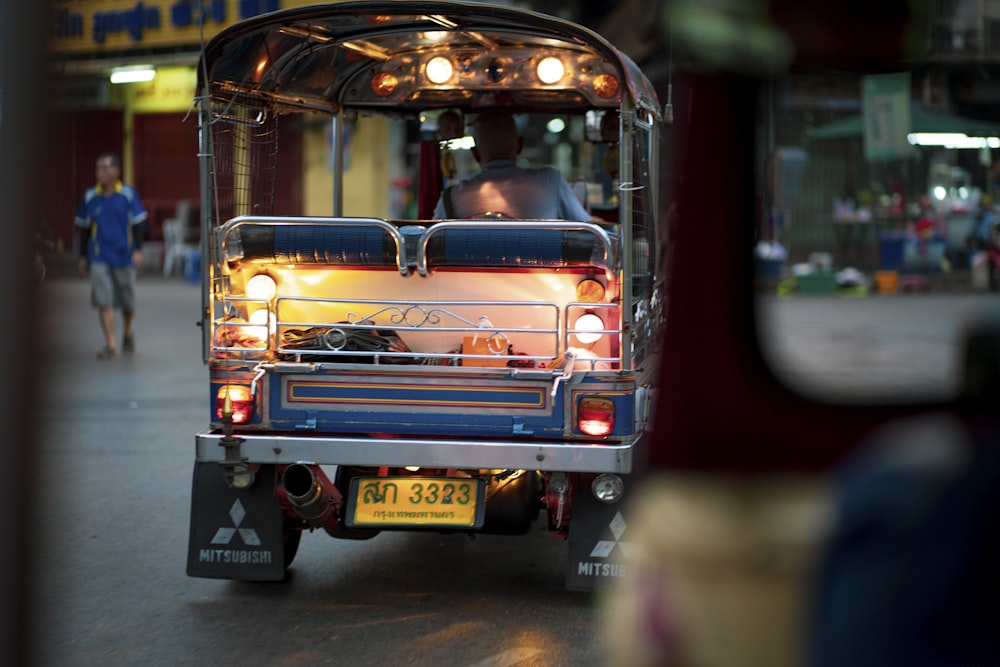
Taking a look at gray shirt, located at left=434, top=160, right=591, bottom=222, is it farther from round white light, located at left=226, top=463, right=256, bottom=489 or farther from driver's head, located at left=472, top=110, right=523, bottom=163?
round white light, located at left=226, top=463, right=256, bottom=489

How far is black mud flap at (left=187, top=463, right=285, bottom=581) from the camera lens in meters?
5.44

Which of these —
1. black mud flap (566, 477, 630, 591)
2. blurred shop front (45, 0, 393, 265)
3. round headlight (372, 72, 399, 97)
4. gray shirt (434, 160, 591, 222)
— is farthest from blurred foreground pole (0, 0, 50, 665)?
blurred shop front (45, 0, 393, 265)

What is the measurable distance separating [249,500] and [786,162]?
12.9 feet

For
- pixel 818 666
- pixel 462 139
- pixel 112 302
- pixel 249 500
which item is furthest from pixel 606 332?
pixel 112 302

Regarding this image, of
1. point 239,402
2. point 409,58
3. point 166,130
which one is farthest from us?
point 166,130

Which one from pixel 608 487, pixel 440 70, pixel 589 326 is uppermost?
pixel 440 70

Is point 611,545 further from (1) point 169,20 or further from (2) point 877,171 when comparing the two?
(1) point 169,20

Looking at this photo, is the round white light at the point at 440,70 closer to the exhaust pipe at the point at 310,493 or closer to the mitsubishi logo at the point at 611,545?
the exhaust pipe at the point at 310,493

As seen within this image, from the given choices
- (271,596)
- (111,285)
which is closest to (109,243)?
(111,285)

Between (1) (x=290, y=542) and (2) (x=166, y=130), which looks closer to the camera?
(1) (x=290, y=542)

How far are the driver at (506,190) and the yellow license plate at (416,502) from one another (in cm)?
139

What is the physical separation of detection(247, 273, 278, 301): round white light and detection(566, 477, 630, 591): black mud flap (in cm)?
161

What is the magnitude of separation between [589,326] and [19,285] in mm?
2643

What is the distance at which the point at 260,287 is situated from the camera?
18.6ft
